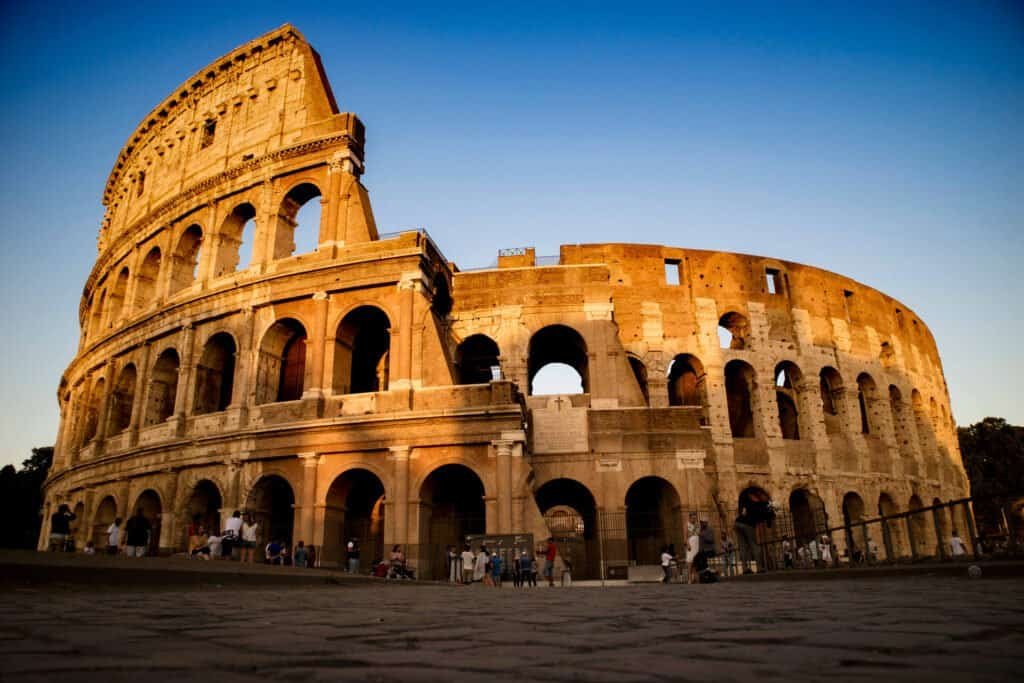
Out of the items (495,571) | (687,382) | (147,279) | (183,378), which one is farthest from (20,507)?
Result: (687,382)

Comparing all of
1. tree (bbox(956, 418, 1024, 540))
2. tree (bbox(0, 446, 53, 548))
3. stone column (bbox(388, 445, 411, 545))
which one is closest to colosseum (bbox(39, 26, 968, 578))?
stone column (bbox(388, 445, 411, 545))

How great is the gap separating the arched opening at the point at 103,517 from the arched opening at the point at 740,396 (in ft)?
68.7

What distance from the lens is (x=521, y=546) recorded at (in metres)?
14.7

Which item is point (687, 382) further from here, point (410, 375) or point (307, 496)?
point (307, 496)

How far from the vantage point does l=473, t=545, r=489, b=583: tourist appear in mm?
14344

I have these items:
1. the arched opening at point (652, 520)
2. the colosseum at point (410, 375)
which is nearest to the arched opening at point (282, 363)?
the colosseum at point (410, 375)

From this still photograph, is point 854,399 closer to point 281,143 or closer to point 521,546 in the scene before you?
point 521,546

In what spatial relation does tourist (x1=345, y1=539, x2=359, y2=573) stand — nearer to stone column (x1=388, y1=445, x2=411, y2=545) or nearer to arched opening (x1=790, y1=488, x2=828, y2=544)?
stone column (x1=388, y1=445, x2=411, y2=545)

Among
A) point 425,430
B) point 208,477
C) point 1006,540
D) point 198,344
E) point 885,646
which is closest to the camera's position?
point 885,646

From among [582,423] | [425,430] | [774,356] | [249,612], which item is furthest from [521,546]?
[774,356]

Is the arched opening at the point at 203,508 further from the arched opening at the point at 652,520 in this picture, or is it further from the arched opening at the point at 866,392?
the arched opening at the point at 866,392

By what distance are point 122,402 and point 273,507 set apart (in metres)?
8.60

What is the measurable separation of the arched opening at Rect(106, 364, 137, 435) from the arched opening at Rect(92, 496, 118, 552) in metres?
2.37

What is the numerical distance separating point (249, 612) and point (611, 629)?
2307mm
